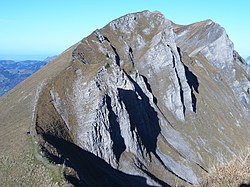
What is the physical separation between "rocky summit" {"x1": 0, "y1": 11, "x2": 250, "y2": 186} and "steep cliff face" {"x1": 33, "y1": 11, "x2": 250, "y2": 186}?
24 centimetres

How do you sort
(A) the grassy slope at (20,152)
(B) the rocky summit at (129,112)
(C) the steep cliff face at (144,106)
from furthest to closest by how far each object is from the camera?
1. (C) the steep cliff face at (144,106)
2. (B) the rocky summit at (129,112)
3. (A) the grassy slope at (20,152)

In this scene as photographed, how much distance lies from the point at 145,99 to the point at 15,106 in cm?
3623

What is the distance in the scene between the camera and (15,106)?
72125 mm

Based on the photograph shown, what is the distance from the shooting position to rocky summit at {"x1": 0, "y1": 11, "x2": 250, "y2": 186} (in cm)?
5728

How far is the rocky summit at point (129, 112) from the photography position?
5728 centimetres

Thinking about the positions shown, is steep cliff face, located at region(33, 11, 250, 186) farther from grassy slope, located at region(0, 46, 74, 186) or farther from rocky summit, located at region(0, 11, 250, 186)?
grassy slope, located at region(0, 46, 74, 186)

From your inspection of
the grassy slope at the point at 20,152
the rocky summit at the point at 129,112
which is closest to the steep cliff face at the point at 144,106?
the rocky summit at the point at 129,112

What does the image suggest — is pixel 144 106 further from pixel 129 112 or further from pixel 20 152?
pixel 20 152

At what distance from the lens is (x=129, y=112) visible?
257 feet

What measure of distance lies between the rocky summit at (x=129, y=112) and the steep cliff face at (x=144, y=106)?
24 cm

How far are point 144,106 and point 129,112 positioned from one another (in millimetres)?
13427

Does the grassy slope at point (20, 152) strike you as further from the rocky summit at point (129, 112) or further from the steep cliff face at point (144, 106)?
the steep cliff face at point (144, 106)

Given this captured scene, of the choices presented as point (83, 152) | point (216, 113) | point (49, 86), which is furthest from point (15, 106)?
point (216, 113)

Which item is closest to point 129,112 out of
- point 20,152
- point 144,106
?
point 144,106
